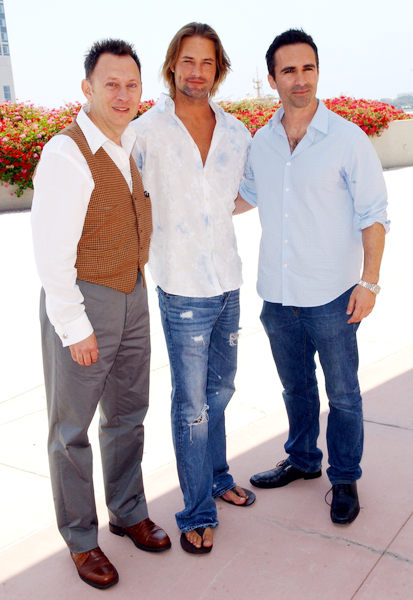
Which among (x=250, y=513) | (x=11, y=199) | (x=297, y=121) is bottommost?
(x=11, y=199)

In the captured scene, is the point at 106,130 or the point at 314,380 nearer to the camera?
the point at 106,130

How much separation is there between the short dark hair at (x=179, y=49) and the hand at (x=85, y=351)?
1.11m

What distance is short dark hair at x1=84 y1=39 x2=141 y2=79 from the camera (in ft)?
8.25

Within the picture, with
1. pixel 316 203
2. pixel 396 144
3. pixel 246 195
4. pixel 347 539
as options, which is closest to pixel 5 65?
pixel 396 144

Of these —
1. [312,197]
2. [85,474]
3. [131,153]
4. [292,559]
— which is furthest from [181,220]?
[292,559]

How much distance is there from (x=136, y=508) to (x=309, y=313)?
3.65 ft

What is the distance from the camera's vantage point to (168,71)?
2.85 m

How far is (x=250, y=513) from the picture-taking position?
120 inches

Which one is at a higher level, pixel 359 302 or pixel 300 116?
pixel 300 116

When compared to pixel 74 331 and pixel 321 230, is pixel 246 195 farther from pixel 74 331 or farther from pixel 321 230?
pixel 74 331

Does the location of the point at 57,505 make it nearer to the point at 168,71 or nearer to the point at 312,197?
the point at 312,197

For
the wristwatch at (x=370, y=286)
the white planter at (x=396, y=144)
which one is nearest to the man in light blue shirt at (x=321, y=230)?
the wristwatch at (x=370, y=286)

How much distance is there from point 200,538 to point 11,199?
39.4 ft

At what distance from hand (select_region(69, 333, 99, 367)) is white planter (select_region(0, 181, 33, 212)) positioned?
11.8 meters
